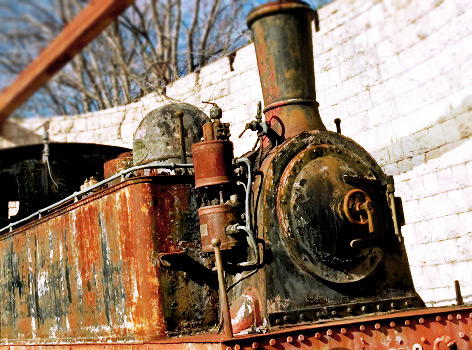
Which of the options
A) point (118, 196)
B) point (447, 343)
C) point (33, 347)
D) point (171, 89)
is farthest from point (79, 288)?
point (171, 89)

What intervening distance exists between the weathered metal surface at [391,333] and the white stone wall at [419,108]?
2.09 metres

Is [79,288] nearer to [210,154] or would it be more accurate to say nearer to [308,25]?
[210,154]

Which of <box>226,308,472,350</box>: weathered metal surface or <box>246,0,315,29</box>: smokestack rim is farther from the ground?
<box>246,0,315,29</box>: smokestack rim

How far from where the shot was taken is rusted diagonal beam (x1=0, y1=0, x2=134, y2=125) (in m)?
0.64

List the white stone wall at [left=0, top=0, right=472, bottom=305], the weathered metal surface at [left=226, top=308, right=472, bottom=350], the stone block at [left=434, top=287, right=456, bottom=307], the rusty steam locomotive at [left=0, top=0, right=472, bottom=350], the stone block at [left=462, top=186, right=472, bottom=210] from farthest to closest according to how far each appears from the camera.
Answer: the stone block at [left=434, top=287, right=456, bottom=307] < the white stone wall at [left=0, top=0, right=472, bottom=305] < the stone block at [left=462, top=186, right=472, bottom=210] < the rusty steam locomotive at [left=0, top=0, right=472, bottom=350] < the weathered metal surface at [left=226, top=308, right=472, bottom=350]

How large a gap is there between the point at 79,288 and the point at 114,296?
2.08 ft

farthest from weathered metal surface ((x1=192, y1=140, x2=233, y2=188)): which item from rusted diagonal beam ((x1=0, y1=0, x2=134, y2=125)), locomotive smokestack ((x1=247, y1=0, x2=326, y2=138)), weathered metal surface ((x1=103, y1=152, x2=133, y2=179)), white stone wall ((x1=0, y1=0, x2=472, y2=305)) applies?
rusted diagonal beam ((x1=0, y1=0, x2=134, y2=125))

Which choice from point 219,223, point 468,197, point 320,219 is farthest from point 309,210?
point 468,197

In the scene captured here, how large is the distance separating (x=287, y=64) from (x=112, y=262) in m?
Result: 1.96

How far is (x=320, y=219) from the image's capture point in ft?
11.6

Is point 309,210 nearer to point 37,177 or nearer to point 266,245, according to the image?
point 266,245

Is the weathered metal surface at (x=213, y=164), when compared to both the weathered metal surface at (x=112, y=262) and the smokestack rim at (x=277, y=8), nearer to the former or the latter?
the weathered metal surface at (x=112, y=262)

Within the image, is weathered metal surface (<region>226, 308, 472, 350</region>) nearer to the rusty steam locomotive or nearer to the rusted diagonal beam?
the rusty steam locomotive

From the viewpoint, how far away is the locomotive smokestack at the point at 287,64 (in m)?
3.97
